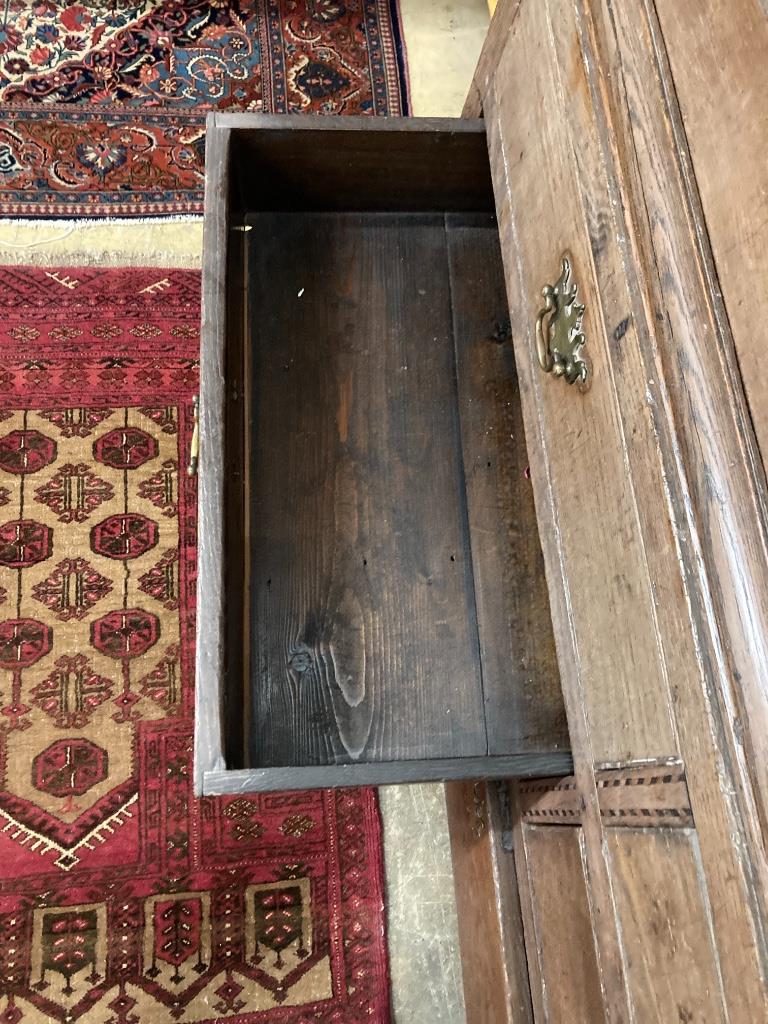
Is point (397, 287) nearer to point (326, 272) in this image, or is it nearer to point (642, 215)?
point (326, 272)

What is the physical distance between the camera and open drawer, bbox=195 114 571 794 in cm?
99

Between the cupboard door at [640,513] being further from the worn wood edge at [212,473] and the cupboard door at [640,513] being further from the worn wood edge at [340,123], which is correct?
the worn wood edge at [212,473]

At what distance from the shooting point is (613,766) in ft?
2.35

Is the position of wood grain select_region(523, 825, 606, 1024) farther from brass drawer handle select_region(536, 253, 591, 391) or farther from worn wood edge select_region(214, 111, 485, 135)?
worn wood edge select_region(214, 111, 485, 135)

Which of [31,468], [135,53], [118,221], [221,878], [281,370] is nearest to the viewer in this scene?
[281,370]

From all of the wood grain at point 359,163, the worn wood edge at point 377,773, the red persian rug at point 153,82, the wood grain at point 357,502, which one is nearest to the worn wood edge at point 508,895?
the wood grain at point 357,502

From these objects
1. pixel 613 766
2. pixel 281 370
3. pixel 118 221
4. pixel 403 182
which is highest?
pixel 118 221

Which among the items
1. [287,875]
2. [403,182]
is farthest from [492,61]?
[287,875]

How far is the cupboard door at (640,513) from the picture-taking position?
539mm

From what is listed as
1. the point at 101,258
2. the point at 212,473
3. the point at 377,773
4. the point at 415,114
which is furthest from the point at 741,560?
the point at 415,114

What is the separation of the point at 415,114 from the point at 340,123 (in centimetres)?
81

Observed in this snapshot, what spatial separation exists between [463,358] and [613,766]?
2.15ft

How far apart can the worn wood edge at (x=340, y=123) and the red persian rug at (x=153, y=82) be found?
0.65 m

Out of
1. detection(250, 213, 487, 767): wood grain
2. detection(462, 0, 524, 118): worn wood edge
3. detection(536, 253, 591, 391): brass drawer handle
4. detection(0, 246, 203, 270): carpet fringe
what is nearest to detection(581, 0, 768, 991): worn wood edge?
detection(536, 253, 591, 391): brass drawer handle
